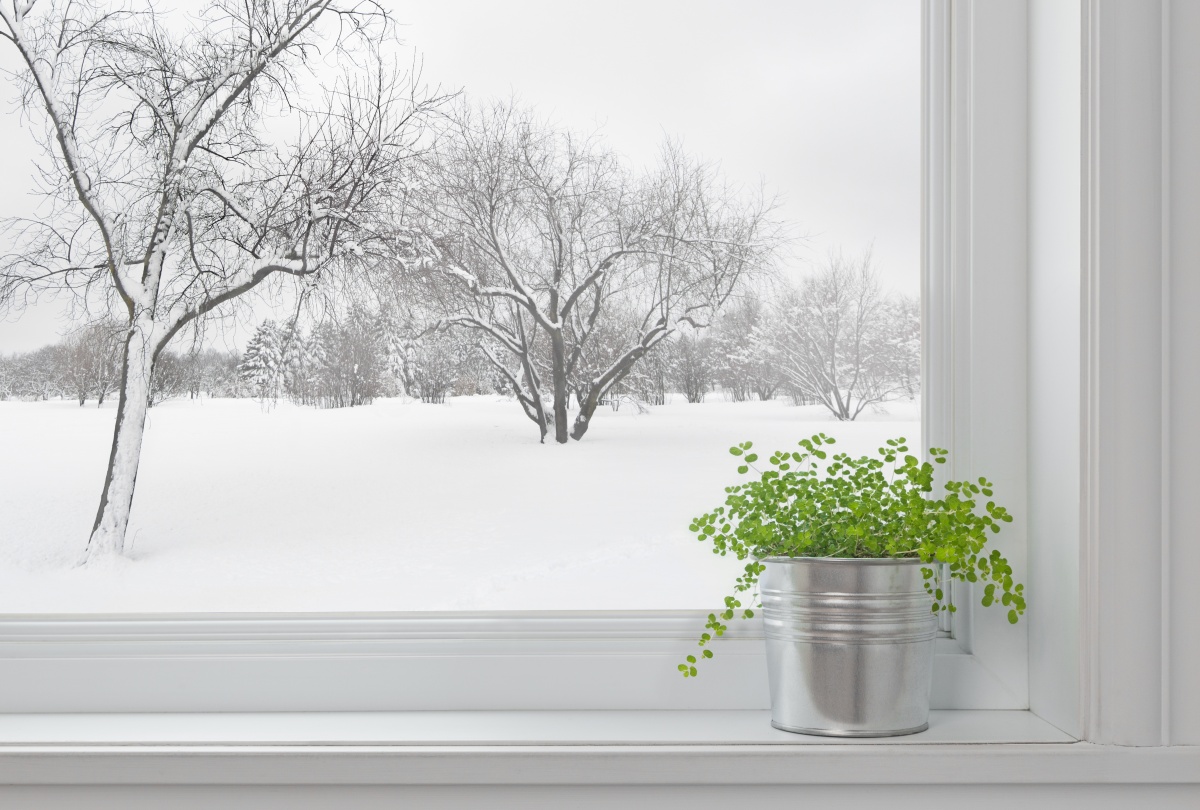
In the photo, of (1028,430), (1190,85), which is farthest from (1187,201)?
(1028,430)

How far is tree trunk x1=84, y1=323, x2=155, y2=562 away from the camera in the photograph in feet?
3.85

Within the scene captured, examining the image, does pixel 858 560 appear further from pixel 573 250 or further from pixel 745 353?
pixel 573 250

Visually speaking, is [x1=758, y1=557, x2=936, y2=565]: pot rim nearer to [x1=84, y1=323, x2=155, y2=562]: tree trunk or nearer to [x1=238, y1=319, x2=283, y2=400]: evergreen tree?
[x1=238, y1=319, x2=283, y2=400]: evergreen tree

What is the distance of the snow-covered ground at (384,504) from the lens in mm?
1163

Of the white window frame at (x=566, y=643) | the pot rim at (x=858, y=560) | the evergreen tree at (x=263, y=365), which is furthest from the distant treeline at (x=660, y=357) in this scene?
the pot rim at (x=858, y=560)

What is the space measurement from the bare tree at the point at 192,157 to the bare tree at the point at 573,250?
0.09 metres

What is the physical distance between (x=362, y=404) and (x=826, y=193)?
2.23 feet

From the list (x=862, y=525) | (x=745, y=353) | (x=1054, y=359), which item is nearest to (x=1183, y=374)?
(x=1054, y=359)

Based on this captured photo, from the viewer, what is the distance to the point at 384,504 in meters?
1.19

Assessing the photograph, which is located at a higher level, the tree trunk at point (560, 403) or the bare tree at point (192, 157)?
the bare tree at point (192, 157)

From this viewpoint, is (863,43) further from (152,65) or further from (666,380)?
(152,65)

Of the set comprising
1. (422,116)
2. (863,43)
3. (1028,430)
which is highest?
(863,43)

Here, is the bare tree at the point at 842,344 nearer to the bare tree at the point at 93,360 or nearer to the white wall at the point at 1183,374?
the white wall at the point at 1183,374

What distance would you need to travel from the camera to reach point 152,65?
120cm
